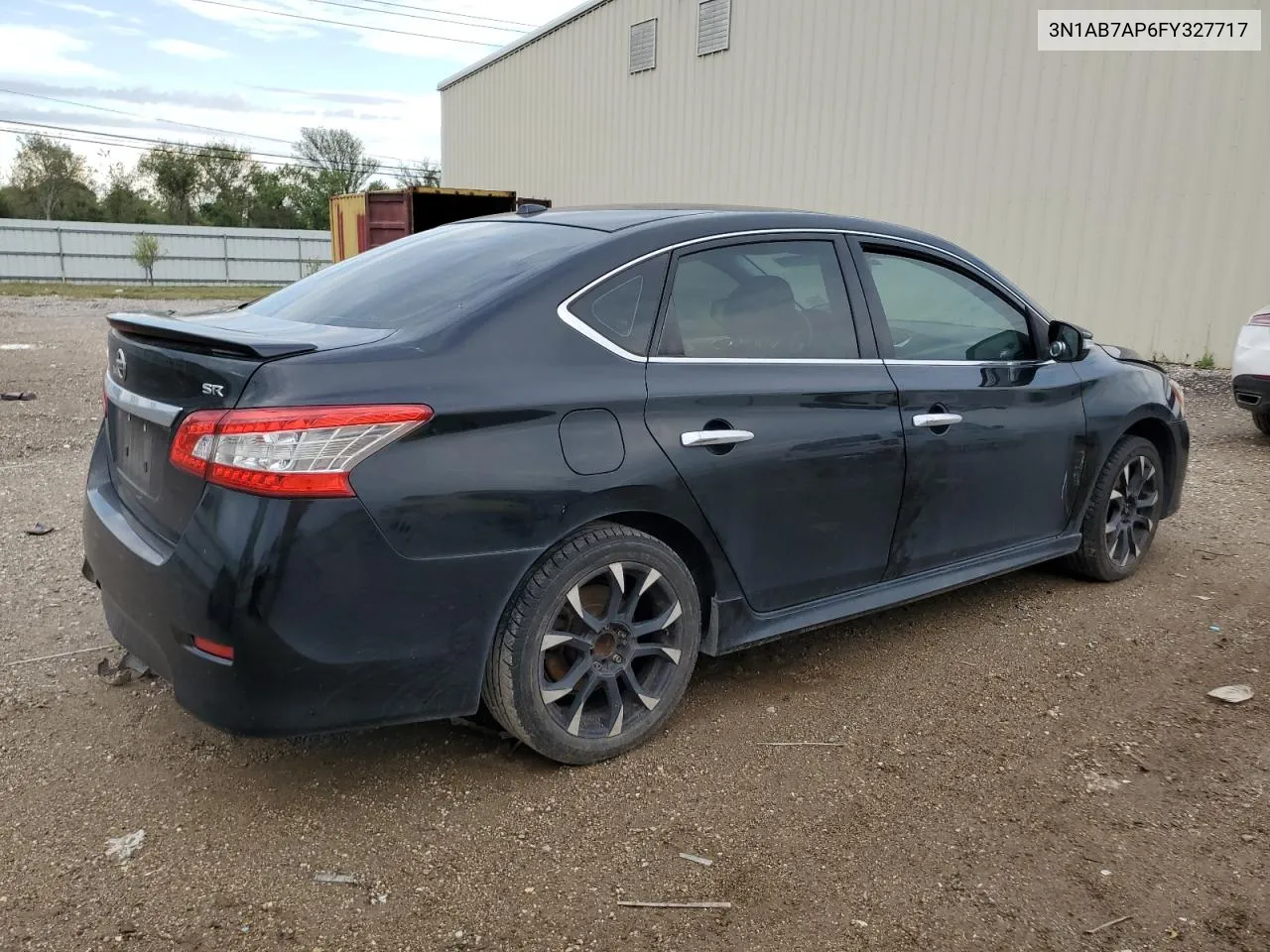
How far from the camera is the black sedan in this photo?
255 centimetres

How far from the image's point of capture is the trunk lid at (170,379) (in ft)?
8.54

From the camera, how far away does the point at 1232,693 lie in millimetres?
3699

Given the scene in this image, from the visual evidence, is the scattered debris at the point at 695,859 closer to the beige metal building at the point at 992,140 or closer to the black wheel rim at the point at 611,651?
the black wheel rim at the point at 611,651

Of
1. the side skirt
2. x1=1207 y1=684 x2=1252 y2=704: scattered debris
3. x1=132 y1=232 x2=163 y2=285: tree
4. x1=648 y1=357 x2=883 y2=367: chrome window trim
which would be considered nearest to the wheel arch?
the side skirt

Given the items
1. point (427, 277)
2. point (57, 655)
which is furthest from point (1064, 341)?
point (57, 655)

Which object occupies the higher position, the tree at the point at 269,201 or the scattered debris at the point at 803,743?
the tree at the point at 269,201

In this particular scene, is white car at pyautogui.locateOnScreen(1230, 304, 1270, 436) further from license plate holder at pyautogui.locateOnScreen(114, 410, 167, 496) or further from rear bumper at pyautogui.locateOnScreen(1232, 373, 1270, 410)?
license plate holder at pyautogui.locateOnScreen(114, 410, 167, 496)

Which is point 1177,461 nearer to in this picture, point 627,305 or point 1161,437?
point 1161,437

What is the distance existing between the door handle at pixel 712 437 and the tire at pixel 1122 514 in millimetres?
2191

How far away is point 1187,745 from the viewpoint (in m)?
3.32

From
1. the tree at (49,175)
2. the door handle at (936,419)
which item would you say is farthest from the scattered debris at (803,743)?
the tree at (49,175)

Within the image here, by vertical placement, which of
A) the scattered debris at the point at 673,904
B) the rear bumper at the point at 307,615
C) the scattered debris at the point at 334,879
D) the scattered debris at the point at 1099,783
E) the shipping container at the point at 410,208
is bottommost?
the scattered debris at the point at 334,879

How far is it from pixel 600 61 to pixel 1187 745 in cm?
2011

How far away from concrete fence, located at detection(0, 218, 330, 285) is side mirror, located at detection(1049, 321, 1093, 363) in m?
41.5
